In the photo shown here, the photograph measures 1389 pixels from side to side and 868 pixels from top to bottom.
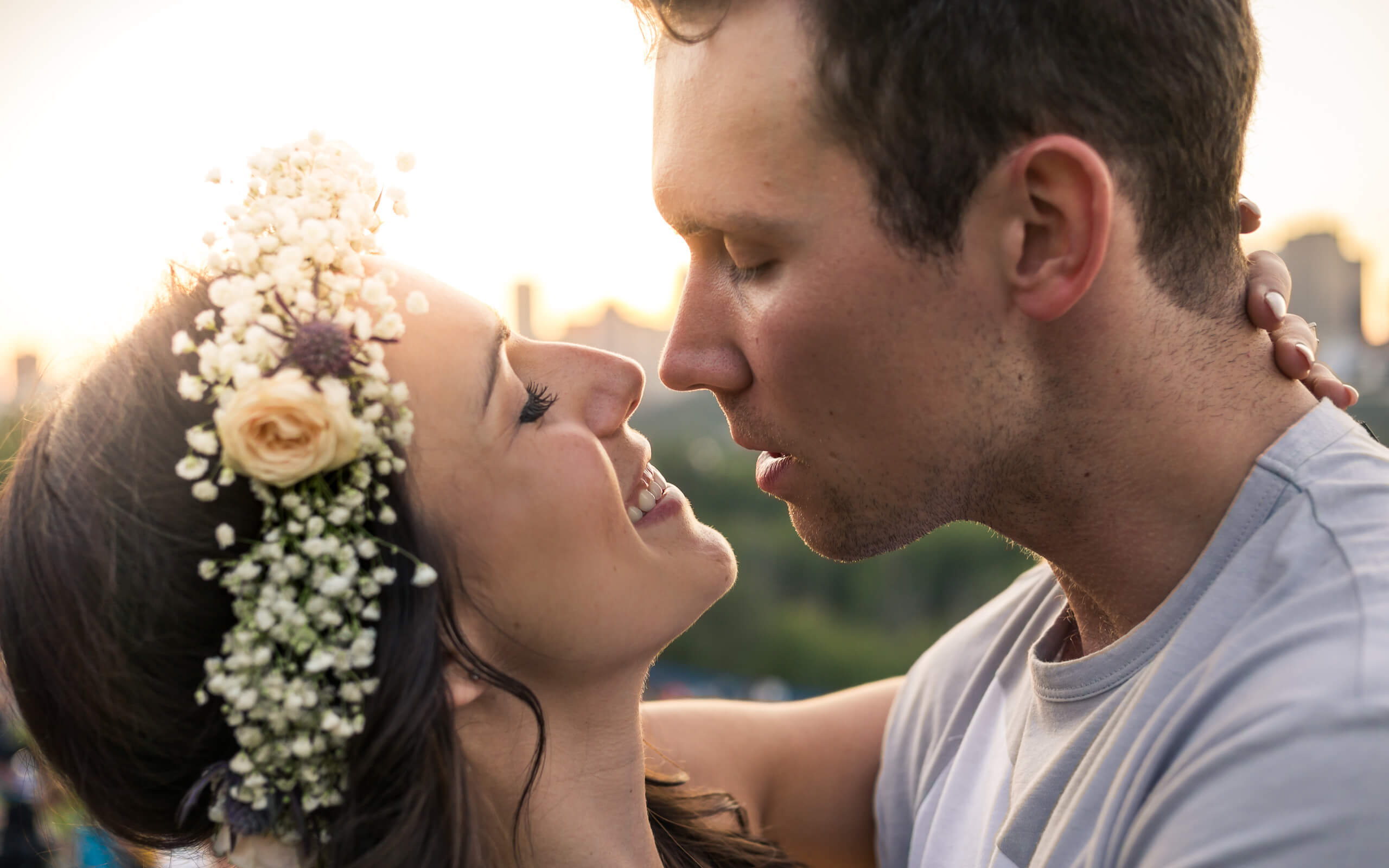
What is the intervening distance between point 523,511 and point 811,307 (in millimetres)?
816

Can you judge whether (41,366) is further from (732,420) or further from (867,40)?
(867,40)

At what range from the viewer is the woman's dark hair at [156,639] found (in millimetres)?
2059

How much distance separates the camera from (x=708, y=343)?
2.51 metres

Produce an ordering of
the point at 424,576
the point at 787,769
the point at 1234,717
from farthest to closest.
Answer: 1. the point at 787,769
2. the point at 424,576
3. the point at 1234,717

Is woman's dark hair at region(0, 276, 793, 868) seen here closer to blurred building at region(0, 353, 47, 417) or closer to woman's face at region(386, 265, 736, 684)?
woman's face at region(386, 265, 736, 684)

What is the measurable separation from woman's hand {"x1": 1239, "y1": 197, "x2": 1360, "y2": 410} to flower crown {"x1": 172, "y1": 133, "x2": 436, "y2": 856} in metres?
1.88

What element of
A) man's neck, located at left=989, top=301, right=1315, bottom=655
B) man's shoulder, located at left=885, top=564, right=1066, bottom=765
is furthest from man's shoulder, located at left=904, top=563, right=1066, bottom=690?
man's neck, located at left=989, top=301, right=1315, bottom=655

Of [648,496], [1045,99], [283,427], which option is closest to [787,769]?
[648,496]

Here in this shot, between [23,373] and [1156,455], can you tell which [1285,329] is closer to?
[1156,455]

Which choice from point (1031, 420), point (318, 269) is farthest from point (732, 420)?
point (318, 269)

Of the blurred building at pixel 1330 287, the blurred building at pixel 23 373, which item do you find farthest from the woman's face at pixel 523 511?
the blurred building at pixel 1330 287

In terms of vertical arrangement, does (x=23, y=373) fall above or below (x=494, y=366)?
below

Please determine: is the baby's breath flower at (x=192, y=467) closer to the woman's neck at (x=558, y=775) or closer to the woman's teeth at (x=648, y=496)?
the woman's neck at (x=558, y=775)

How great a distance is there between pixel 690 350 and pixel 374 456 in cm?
85
